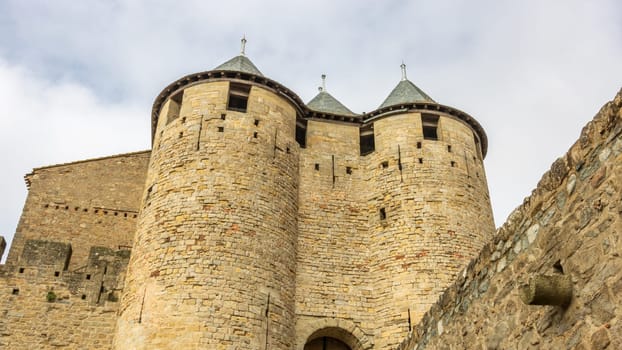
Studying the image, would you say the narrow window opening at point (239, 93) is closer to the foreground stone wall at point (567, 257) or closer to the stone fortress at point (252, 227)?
the stone fortress at point (252, 227)

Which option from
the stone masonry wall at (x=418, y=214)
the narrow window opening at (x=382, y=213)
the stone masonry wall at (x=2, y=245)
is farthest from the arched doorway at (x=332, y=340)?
Result: the stone masonry wall at (x=2, y=245)

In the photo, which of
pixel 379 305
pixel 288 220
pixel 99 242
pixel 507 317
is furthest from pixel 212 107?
pixel 507 317

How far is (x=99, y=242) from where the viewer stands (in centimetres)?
1648

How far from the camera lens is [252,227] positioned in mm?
13078

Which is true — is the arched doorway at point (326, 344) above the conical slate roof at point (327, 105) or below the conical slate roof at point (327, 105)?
below

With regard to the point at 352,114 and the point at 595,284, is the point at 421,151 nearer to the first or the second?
the point at 352,114

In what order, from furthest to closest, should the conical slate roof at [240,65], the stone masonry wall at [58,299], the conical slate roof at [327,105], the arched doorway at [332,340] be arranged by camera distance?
the conical slate roof at [327,105] → the conical slate roof at [240,65] → the arched doorway at [332,340] → the stone masonry wall at [58,299]

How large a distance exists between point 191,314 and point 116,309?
298 cm

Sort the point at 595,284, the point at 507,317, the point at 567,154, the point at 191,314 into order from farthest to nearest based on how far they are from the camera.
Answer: the point at 191,314, the point at 507,317, the point at 567,154, the point at 595,284

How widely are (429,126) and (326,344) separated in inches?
280

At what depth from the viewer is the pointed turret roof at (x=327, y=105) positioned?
18056 millimetres

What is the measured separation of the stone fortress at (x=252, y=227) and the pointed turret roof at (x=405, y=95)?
0.33 ft

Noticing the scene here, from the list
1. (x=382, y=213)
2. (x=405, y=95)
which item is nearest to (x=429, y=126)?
(x=405, y=95)

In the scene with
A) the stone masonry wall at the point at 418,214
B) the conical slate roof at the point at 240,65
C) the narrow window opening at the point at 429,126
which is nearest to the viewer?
the stone masonry wall at the point at 418,214
